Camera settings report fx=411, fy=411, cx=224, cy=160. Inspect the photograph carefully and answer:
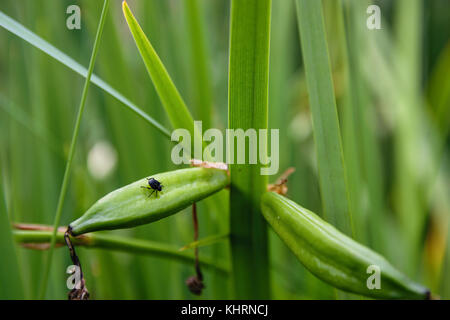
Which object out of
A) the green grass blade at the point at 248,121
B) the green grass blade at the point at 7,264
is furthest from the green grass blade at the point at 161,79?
the green grass blade at the point at 7,264

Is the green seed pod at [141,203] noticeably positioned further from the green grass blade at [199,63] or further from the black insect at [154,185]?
the green grass blade at [199,63]

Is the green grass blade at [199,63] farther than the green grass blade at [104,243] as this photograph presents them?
Yes

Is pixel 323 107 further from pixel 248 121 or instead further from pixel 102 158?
pixel 102 158

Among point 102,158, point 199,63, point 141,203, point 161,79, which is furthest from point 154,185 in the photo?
point 102,158

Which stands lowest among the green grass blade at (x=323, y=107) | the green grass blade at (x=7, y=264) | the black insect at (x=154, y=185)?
the green grass blade at (x=7, y=264)

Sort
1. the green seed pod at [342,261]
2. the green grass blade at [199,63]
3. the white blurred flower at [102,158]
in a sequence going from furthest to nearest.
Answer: the white blurred flower at [102,158], the green grass blade at [199,63], the green seed pod at [342,261]
